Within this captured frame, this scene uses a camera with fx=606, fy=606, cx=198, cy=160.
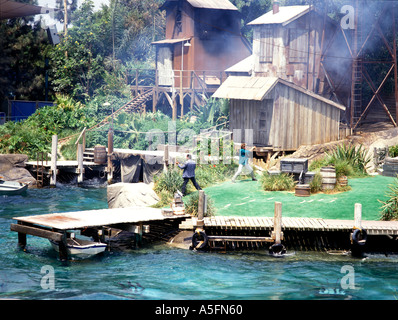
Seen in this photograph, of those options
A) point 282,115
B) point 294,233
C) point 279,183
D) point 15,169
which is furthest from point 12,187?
point 294,233

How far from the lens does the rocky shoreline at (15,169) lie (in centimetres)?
3588

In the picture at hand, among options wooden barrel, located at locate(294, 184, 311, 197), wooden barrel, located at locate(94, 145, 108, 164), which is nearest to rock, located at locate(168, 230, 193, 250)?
wooden barrel, located at locate(294, 184, 311, 197)

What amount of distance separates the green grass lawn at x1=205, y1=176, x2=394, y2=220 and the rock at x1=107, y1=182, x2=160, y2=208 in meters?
2.57

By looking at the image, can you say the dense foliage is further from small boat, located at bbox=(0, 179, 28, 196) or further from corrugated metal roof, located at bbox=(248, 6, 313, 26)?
small boat, located at bbox=(0, 179, 28, 196)

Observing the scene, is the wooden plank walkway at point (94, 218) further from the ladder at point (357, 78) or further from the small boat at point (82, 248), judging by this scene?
the ladder at point (357, 78)

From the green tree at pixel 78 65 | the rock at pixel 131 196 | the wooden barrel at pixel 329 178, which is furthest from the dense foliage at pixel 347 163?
the green tree at pixel 78 65

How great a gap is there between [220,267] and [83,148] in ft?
69.3

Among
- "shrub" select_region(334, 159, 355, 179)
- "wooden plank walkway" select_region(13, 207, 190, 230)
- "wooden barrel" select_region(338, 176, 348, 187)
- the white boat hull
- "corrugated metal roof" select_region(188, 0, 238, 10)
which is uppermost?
"corrugated metal roof" select_region(188, 0, 238, 10)

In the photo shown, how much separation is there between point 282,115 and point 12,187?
15215mm

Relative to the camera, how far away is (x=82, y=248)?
2058 centimetres

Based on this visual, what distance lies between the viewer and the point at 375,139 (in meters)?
34.5

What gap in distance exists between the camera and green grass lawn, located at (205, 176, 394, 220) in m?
22.7
